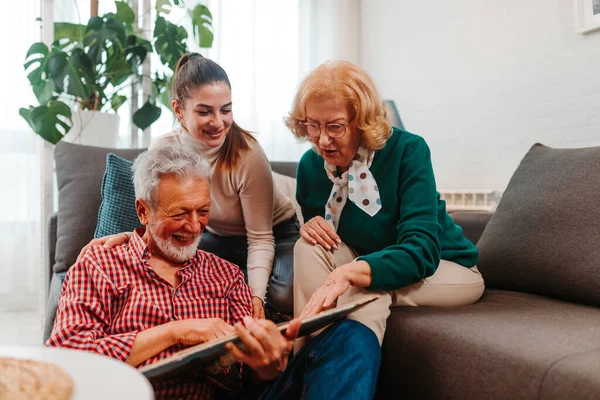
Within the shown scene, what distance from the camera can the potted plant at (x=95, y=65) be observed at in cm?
261

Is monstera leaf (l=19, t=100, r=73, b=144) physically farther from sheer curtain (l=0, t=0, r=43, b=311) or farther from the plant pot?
sheer curtain (l=0, t=0, r=43, b=311)

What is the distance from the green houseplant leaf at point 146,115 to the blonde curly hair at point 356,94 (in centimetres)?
167

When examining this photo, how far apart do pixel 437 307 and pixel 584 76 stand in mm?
1530

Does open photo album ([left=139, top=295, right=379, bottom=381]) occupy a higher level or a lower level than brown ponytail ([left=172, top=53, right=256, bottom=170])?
lower

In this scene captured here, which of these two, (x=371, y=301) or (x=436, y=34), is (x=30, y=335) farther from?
(x=436, y=34)

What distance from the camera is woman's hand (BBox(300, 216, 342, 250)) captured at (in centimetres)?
144

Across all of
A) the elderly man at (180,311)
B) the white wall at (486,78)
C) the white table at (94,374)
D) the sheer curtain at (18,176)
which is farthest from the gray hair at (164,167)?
A: the sheer curtain at (18,176)

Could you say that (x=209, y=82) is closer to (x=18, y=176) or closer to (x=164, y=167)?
(x=164, y=167)

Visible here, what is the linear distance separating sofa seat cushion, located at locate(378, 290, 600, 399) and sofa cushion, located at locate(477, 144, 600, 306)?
0.31 ft

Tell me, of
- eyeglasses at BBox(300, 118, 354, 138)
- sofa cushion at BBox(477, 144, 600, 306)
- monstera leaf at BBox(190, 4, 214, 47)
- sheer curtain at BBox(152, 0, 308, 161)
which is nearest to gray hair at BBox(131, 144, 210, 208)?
eyeglasses at BBox(300, 118, 354, 138)

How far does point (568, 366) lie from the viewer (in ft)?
3.10

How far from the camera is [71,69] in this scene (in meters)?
2.61

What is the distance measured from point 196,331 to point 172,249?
0.27 metres

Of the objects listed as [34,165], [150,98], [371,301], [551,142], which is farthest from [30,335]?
[551,142]
